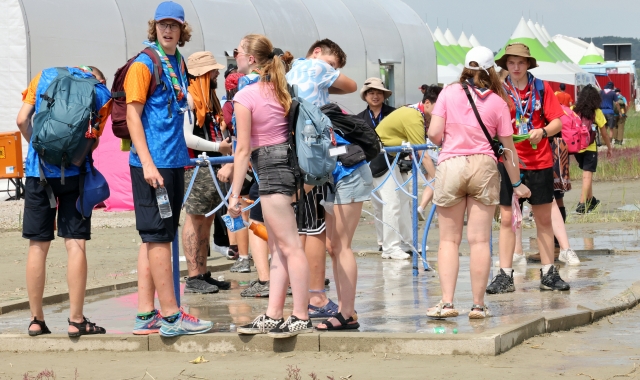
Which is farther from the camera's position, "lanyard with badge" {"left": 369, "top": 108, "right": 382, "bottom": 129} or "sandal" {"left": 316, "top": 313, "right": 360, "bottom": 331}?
"lanyard with badge" {"left": 369, "top": 108, "right": 382, "bottom": 129}

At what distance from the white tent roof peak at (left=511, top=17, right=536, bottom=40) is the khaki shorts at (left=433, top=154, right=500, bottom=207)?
39.1 meters

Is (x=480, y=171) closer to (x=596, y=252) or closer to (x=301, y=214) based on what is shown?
(x=301, y=214)

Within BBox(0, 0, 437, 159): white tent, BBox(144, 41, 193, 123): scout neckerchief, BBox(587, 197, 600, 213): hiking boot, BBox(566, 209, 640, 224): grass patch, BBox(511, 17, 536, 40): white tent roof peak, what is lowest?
BBox(566, 209, 640, 224): grass patch

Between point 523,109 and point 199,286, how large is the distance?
9.71 feet

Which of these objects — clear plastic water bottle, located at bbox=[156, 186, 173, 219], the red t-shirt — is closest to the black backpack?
clear plastic water bottle, located at bbox=[156, 186, 173, 219]

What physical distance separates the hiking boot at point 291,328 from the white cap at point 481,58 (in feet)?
7.03

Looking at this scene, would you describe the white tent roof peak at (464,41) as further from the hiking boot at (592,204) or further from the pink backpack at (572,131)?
the pink backpack at (572,131)

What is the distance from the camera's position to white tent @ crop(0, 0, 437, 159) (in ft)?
61.9

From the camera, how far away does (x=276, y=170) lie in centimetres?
625

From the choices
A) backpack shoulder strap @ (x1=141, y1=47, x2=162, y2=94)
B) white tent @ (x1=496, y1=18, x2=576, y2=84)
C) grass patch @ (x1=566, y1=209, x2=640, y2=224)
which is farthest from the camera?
white tent @ (x1=496, y1=18, x2=576, y2=84)

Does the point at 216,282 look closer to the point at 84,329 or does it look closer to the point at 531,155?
the point at 84,329

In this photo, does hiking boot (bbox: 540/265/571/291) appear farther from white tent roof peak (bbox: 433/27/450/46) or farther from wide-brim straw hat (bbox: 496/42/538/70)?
white tent roof peak (bbox: 433/27/450/46)

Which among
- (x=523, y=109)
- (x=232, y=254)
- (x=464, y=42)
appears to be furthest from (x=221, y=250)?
(x=464, y=42)

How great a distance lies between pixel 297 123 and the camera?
20.5ft
